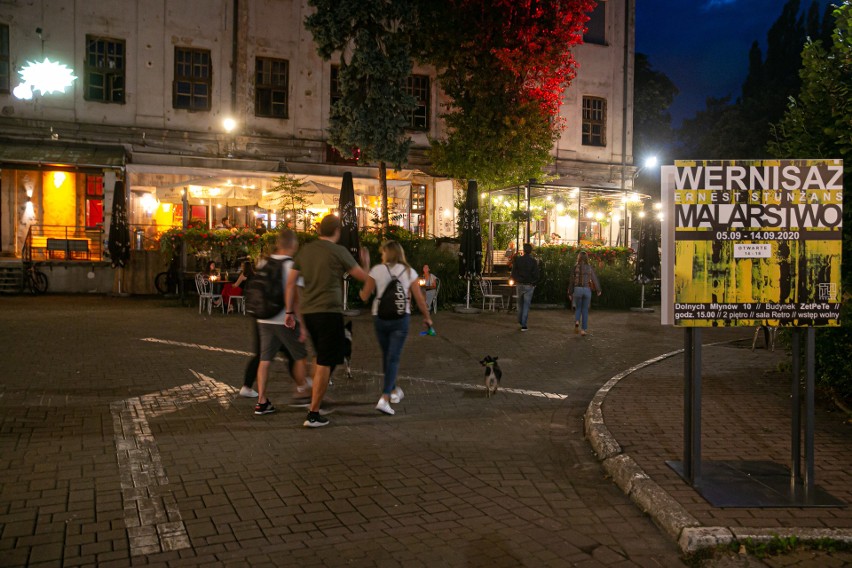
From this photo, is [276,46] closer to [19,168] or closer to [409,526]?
[19,168]

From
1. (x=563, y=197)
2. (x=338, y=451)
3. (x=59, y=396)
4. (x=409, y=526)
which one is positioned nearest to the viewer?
(x=409, y=526)

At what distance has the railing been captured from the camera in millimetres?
22419

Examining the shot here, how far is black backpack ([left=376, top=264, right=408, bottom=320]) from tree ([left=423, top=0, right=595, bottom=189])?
17457mm

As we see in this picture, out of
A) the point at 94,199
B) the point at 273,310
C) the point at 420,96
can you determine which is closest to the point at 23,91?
the point at 273,310

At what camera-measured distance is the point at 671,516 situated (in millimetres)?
4855

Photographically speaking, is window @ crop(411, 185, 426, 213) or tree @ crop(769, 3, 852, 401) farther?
window @ crop(411, 185, 426, 213)

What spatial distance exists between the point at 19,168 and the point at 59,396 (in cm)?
1735

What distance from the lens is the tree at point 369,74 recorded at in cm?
2147

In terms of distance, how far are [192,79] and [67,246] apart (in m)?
6.86

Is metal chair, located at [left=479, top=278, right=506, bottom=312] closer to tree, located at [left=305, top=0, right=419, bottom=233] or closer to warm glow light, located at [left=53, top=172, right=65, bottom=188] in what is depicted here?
tree, located at [left=305, top=0, right=419, bottom=233]

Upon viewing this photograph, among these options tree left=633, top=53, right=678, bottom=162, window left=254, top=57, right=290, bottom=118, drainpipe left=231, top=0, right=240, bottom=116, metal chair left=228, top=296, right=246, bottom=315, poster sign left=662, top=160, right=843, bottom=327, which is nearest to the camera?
poster sign left=662, top=160, right=843, bottom=327

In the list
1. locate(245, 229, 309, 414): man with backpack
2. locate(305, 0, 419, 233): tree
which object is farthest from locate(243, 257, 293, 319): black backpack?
locate(305, 0, 419, 233): tree

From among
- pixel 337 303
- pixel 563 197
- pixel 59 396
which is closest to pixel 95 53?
pixel 563 197

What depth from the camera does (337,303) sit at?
7.24 meters
